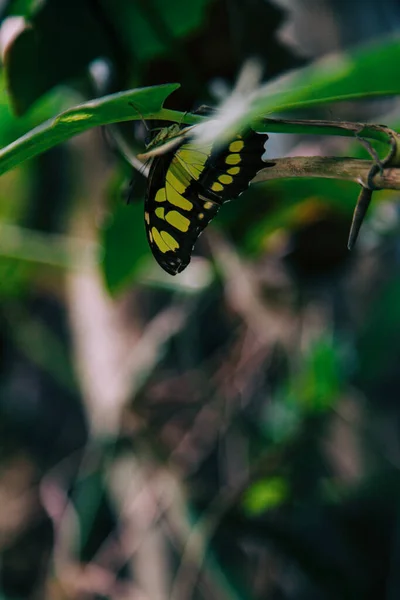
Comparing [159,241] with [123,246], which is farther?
[123,246]

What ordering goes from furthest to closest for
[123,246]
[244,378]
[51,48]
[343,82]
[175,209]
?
[244,378] < [123,246] < [51,48] < [175,209] < [343,82]

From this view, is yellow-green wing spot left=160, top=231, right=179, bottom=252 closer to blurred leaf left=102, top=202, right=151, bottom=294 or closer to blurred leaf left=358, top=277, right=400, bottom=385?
blurred leaf left=102, top=202, right=151, bottom=294

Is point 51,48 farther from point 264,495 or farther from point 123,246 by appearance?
point 264,495

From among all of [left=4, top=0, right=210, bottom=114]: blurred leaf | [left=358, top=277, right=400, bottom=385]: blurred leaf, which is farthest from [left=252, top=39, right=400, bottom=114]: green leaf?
[left=358, top=277, right=400, bottom=385]: blurred leaf

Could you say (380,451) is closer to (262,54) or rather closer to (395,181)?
(262,54)

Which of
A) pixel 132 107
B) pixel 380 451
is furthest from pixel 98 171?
pixel 132 107

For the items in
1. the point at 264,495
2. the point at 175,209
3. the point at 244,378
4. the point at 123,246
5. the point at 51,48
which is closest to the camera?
the point at 175,209

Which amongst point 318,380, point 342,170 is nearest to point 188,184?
point 342,170

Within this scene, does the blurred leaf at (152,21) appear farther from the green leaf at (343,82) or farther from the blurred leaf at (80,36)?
the green leaf at (343,82)
